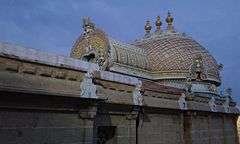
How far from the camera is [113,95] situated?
Result: 12500 millimetres

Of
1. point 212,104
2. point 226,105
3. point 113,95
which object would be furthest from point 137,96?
point 226,105

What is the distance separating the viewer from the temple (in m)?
9.01

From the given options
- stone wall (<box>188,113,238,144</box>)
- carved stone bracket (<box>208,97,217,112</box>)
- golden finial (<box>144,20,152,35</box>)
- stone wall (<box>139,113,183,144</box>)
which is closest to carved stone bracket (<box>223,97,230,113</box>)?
stone wall (<box>188,113,238,144</box>)

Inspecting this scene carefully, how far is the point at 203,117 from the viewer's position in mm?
19266

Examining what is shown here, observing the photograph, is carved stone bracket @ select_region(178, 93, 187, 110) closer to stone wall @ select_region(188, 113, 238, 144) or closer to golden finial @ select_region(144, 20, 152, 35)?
stone wall @ select_region(188, 113, 238, 144)

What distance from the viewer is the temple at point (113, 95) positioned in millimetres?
9008

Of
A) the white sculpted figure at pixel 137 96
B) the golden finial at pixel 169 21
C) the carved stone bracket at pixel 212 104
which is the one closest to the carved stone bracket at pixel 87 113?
the white sculpted figure at pixel 137 96

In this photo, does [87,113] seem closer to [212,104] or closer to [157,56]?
[212,104]

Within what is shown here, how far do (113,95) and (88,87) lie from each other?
190 centimetres

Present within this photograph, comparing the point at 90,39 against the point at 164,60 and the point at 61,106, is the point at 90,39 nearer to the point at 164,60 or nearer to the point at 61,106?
the point at 164,60

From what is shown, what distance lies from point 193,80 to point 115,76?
11.2 m

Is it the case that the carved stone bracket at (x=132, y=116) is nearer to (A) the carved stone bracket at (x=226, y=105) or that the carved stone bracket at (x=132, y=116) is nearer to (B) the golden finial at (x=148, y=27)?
(A) the carved stone bracket at (x=226, y=105)

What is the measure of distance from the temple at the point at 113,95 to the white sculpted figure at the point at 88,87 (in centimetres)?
4

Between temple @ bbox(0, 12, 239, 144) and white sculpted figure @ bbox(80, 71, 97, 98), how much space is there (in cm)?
4
